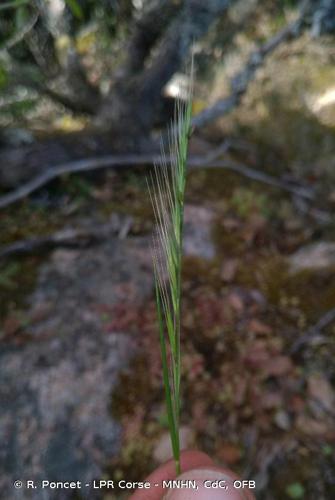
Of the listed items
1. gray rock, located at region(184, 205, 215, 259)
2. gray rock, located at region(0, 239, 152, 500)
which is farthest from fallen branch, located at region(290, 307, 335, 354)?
gray rock, located at region(0, 239, 152, 500)

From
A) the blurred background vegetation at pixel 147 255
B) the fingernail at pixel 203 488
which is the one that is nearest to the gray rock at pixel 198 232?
the blurred background vegetation at pixel 147 255

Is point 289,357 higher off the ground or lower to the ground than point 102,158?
lower

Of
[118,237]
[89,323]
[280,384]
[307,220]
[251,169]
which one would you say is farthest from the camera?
[251,169]

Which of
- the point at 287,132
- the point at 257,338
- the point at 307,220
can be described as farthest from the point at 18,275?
the point at 287,132

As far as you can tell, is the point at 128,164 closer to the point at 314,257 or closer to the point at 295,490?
the point at 314,257

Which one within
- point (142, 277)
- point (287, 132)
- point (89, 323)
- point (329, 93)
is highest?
point (329, 93)

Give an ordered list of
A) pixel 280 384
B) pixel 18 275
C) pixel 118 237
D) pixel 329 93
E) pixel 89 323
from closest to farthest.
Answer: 1. pixel 280 384
2. pixel 89 323
3. pixel 18 275
4. pixel 118 237
5. pixel 329 93

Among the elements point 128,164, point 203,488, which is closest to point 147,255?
point 128,164

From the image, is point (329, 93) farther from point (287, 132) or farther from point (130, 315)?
point (130, 315)
